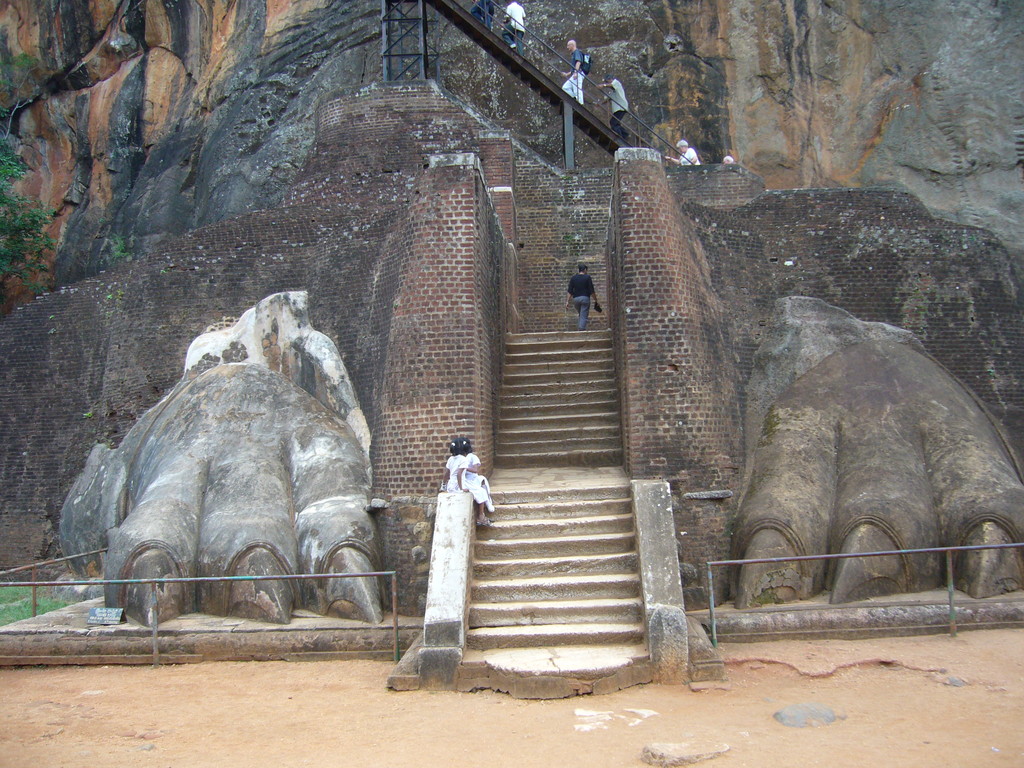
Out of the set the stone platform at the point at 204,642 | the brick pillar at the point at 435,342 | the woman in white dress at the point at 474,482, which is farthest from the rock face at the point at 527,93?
the stone platform at the point at 204,642

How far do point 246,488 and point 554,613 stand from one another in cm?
385

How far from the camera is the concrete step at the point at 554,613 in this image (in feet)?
25.6

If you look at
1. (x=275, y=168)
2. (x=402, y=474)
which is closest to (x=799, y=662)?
(x=402, y=474)

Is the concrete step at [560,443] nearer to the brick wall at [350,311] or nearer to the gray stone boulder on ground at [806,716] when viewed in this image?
the brick wall at [350,311]

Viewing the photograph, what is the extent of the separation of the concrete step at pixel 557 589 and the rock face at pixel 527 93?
12.3 metres

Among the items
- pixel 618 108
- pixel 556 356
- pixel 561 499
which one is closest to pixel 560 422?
pixel 556 356

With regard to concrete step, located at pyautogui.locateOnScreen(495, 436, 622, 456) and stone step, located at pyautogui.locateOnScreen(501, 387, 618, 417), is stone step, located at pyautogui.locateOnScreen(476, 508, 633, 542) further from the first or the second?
stone step, located at pyautogui.locateOnScreen(501, 387, 618, 417)

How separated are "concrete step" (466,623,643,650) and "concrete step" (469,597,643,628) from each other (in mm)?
145

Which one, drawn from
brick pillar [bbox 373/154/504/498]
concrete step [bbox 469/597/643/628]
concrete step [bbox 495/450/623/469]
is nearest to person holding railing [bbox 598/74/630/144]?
brick pillar [bbox 373/154/504/498]

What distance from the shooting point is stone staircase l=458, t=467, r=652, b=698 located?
707cm

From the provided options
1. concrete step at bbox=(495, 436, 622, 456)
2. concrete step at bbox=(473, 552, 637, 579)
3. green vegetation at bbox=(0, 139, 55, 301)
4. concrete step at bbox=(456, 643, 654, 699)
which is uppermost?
green vegetation at bbox=(0, 139, 55, 301)

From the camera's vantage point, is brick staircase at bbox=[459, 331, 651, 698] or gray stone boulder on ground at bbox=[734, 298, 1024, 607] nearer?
brick staircase at bbox=[459, 331, 651, 698]

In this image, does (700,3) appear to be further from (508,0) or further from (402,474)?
(402,474)

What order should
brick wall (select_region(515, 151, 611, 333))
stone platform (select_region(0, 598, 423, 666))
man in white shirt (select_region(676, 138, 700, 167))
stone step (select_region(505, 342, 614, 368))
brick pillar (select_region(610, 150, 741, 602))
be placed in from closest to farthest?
stone platform (select_region(0, 598, 423, 666))
brick pillar (select_region(610, 150, 741, 602))
stone step (select_region(505, 342, 614, 368))
brick wall (select_region(515, 151, 611, 333))
man in white shirt (select_region(676, 138, 700, 167))
